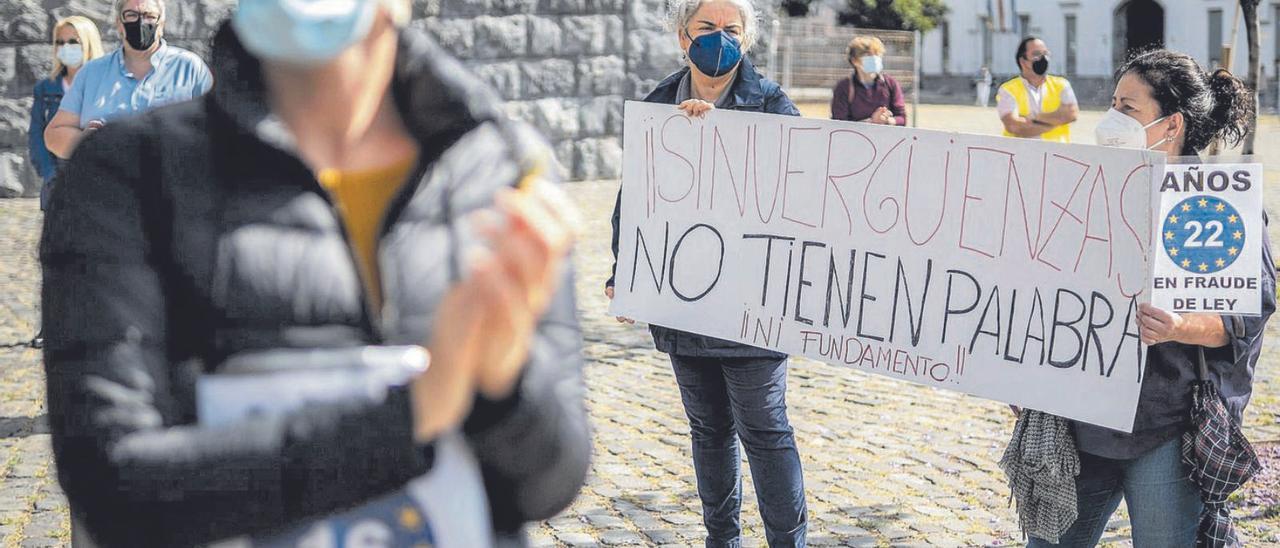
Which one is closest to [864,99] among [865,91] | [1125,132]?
[865,91]

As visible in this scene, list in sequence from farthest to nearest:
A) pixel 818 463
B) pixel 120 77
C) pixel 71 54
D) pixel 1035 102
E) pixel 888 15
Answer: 1. pixel 888 15
2. pixel 1035 102
3. pixel 71 54
4. pixel 818 463
5. pixel 120 77

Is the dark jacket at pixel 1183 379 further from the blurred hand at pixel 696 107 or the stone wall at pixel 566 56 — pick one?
the stone wall at pixel 566 56

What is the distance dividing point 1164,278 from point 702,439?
1.46m

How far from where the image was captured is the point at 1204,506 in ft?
11.1

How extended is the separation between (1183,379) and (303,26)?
265 cm

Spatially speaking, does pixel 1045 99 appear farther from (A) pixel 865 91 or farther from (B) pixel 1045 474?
(B) pixel 1045 474

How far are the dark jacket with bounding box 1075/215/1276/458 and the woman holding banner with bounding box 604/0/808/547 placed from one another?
999 mm

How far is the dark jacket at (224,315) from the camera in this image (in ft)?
4.48

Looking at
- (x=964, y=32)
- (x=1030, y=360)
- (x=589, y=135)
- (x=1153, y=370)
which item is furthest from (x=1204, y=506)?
(x=964, y=32)

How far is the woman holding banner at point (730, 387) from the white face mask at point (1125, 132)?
1083 millimetres

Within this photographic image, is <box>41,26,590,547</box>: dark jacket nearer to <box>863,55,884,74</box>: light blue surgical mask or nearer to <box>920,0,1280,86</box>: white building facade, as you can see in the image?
<box>863,55,884,74</box>: light blue surgical mask

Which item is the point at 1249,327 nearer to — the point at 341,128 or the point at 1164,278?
the point at 1164,278

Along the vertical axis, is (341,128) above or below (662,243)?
above

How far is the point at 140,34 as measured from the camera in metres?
5.50
